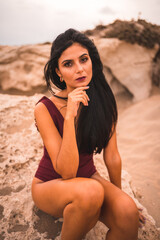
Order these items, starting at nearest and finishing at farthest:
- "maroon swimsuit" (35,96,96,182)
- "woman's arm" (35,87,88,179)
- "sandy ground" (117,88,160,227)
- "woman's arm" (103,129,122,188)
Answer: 1. "woman's arm" (35,87,88,179)
2. "maroon swimsuit" (35,96,96,182)
3. "woman's arm" (103,129,122,188)
4. "sandy ground" (117,88,160,227)

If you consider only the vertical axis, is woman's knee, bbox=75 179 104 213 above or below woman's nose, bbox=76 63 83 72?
below

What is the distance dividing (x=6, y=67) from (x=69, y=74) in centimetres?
473

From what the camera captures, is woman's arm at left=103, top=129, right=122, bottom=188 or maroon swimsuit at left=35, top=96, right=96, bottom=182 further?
woman's arm at left=103, top=129, right=122, bottom=188

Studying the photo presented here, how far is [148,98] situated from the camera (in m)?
6.61

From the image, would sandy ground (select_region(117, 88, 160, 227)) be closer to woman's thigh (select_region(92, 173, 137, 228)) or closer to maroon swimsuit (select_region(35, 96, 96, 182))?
woman's thigh (select_region(92, 173, 137, 228))

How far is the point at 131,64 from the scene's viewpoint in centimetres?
664

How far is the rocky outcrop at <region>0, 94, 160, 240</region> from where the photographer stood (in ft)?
5.60

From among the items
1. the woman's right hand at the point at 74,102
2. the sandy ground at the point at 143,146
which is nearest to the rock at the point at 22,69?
the sandy ground at the point at 143,146

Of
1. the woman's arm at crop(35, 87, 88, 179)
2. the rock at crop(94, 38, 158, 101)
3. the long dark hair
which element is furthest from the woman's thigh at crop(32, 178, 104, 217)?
the rock at crop(94, 38, 158, 101)

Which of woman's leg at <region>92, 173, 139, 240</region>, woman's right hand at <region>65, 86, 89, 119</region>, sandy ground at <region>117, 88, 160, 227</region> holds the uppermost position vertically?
woman's right hand at <region>65, 86, 89, 119</region>

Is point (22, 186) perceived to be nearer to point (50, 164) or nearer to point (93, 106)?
point (50, 164)

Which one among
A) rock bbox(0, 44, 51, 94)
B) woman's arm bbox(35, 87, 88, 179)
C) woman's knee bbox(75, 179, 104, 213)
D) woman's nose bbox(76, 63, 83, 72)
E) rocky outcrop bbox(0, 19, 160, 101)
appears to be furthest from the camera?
rocky outcrop bbox(0, 19, 160, 101)

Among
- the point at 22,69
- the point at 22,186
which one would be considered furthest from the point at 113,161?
the point at 22,69

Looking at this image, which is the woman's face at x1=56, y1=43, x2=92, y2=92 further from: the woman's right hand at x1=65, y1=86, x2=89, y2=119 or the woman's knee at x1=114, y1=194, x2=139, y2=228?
the woman's knee at x1=114, y1=194, x2=139, y2=228
